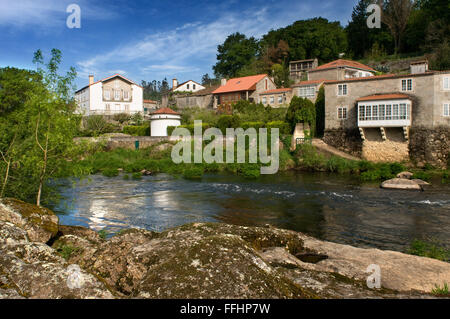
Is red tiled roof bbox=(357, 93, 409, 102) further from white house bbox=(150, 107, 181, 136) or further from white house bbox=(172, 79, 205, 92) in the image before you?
white house bbox=(172, 79, 205, 92)

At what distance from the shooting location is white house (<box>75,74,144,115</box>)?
54.0 m

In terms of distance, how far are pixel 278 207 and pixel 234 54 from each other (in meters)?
64.4

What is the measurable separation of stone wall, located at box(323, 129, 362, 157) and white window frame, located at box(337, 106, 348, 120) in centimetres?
137

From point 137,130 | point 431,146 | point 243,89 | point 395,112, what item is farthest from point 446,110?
point 137,130

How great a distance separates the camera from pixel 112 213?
53.1ft

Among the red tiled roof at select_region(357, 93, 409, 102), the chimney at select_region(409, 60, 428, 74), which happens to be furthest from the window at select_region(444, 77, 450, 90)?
the chimney at select_region(409, 60, 428, 74)

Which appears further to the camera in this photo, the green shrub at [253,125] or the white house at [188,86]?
the white house at [188,86]

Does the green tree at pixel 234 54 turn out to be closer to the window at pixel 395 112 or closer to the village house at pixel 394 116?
the village house at pixel 394 116

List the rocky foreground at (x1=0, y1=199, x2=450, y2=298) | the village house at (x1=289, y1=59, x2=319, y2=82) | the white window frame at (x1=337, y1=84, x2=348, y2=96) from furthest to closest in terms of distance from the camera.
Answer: the village house at (x1=289, y1=59, x2=319, y2=82) → the white window frame at (x1=337, y1=84, x2=348, y2=96) → the rocky foreground at (x1=0, y1=199, x2=450, y2=298)

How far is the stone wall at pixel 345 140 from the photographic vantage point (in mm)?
34100

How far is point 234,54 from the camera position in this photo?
7656 centimetres

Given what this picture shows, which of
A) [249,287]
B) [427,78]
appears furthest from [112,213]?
[427,78]

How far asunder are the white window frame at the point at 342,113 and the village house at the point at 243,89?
714 inches

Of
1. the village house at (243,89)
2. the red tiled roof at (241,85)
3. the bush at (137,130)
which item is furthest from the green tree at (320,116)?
the bush at (137,130)
